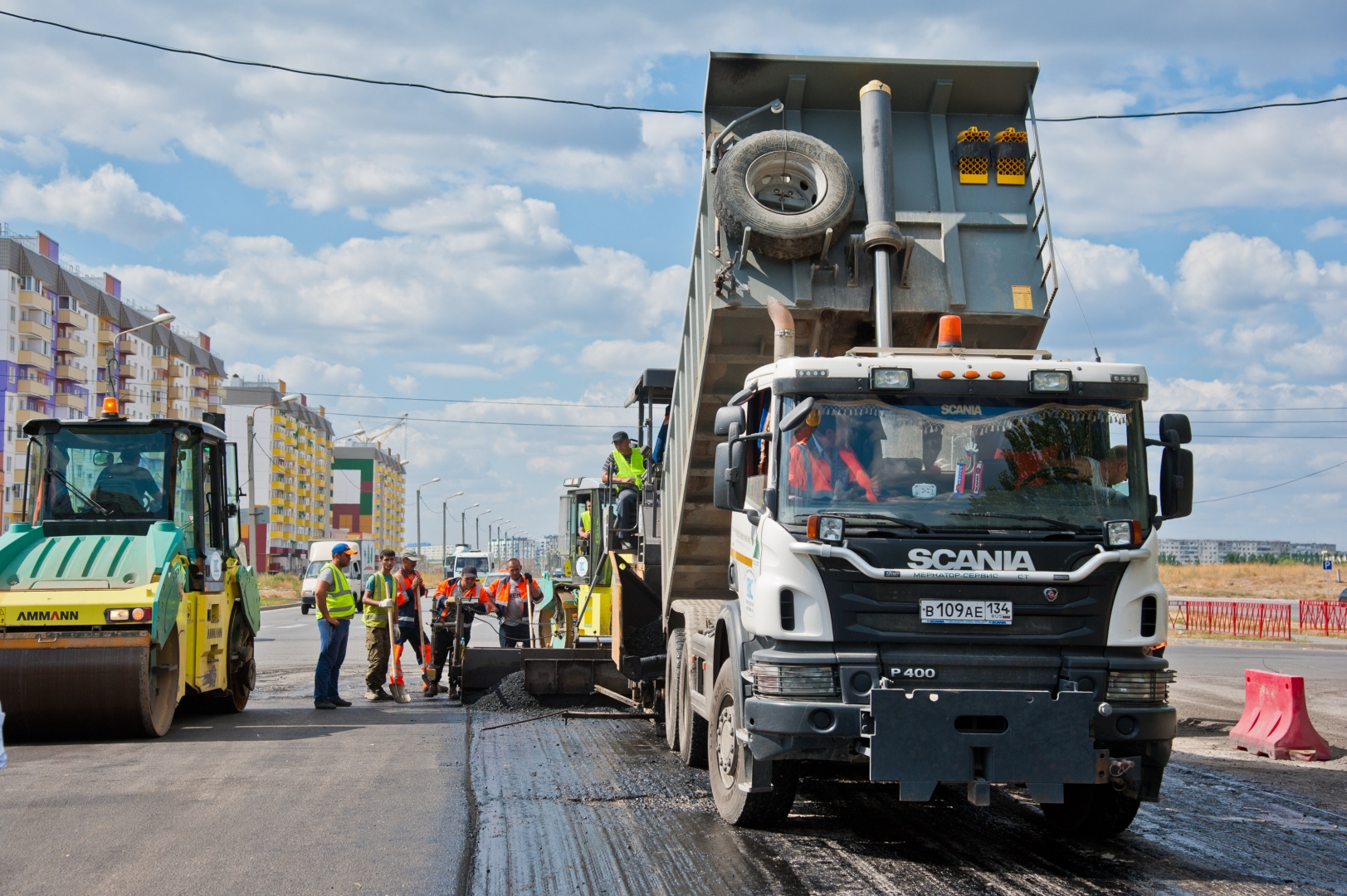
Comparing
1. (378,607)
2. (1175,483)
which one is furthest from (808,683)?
(378,607)

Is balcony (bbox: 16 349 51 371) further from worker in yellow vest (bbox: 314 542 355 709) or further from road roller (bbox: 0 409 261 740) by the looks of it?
road roller (bbox: 0 409 261 740)

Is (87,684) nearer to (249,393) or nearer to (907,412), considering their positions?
(907,412)

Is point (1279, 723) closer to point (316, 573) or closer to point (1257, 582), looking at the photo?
point (316, 573)

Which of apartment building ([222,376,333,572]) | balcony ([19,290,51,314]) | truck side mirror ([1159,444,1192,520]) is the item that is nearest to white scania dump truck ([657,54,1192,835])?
truck side mirror ([1159,444,1192,520])

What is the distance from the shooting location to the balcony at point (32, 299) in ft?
228

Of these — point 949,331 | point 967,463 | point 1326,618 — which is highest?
point 949,331

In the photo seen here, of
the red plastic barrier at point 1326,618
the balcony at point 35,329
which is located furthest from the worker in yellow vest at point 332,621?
the balcony at point 35,329

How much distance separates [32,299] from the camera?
70.0 m

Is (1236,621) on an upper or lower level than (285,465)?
lower

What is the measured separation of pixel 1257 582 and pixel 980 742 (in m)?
63.9

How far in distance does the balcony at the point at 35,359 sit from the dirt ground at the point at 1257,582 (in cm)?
6174

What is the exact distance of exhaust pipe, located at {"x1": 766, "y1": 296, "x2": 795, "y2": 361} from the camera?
26.3 feet

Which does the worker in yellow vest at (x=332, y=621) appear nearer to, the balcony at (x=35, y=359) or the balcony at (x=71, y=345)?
the balcony at (x=35, y=359)

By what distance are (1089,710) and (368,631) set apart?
1006 centimetres
